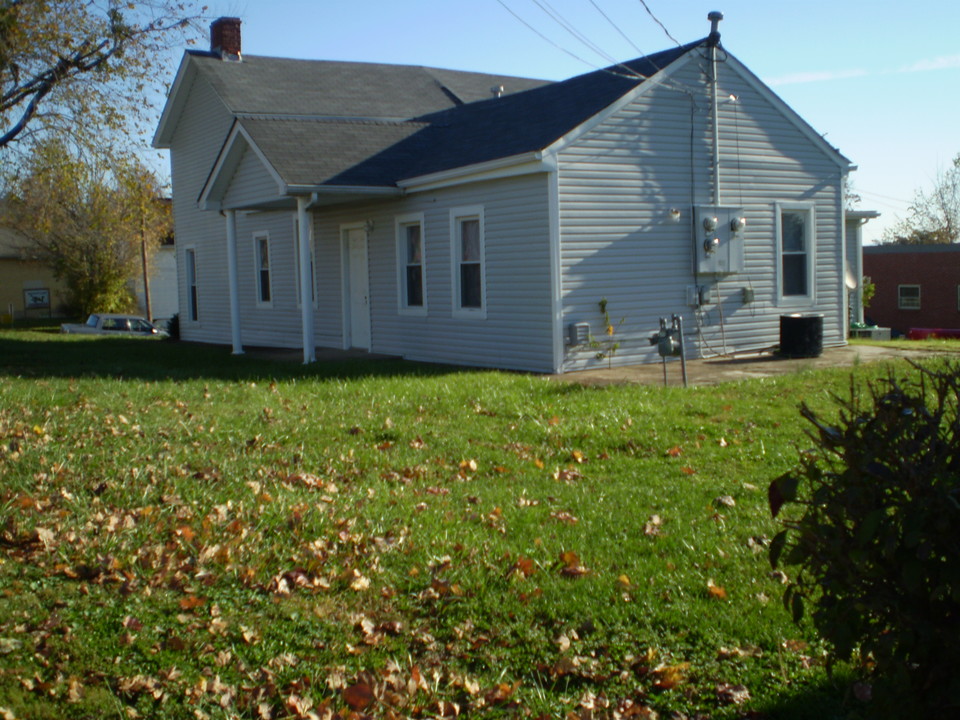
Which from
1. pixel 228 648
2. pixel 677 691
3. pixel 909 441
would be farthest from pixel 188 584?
pixel 909 441

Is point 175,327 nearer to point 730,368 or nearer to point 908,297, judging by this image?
point 730,368

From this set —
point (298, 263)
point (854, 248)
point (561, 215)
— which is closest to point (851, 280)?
point (854, 248)

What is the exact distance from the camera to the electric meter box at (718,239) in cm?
1588

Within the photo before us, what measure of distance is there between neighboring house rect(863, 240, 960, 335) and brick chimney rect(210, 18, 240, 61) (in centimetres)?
3096

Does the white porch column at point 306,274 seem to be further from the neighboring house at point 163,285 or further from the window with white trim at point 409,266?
the neighboring house at point 163,285

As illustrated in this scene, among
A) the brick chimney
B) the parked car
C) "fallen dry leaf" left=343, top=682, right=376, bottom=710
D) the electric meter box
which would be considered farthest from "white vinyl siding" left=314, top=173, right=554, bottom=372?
the parked car

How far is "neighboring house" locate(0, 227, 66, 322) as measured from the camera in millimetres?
52250

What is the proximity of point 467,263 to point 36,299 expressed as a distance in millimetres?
43878

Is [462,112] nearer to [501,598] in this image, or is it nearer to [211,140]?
[211,140]

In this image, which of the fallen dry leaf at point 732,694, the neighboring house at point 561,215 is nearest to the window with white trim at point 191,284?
the neighboring house at point 561,215

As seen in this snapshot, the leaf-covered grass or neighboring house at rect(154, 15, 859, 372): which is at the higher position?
neighboring house at rect(154, 15, 859, 372)

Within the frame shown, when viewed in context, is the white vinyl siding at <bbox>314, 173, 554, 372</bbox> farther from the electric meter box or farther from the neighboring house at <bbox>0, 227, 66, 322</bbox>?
the neighboring house at <bbox>0, 227, 66, 322</bbox>

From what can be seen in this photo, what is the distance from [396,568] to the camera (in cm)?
563

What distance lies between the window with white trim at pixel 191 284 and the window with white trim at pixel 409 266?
996 centimetres
